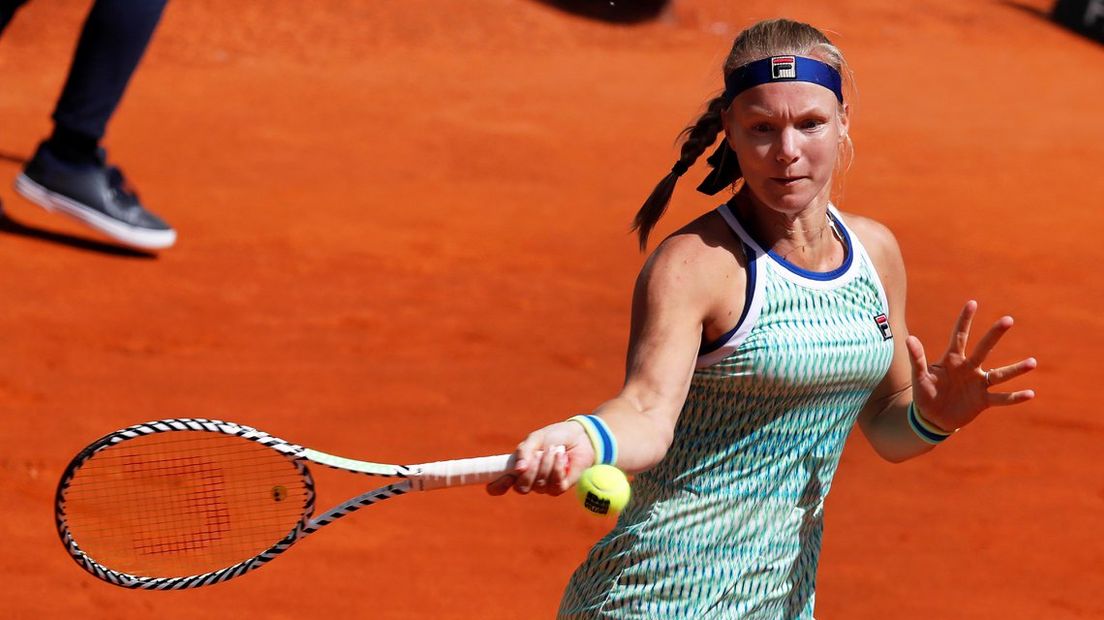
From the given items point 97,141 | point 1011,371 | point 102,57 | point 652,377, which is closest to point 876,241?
point 1011,371

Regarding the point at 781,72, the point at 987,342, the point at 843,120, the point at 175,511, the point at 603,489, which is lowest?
the point at 175,511

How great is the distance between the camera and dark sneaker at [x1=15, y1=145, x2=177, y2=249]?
7754 mm

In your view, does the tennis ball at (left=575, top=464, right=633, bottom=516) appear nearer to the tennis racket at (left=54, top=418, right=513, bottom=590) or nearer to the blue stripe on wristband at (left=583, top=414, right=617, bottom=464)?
the blue stripe on wristband at (left=583, top=414, right=617, bottom=464)

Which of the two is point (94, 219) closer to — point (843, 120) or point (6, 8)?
point (6, 8)

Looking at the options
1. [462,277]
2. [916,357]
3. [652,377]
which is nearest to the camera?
[652,377]

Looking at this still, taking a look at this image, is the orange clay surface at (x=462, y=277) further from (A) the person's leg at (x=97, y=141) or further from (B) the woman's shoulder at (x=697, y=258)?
(B) the woman's shoulder at (x=697, y=258)

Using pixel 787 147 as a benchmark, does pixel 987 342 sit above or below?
below

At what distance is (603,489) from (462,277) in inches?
217

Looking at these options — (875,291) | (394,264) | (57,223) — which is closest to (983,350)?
(875,291)

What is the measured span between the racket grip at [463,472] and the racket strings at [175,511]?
973 millimetres

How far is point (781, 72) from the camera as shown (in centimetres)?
269

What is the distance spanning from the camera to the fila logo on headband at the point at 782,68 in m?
2.69

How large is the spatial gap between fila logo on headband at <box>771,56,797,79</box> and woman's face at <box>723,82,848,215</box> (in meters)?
0.02

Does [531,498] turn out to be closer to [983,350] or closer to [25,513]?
[25,513]
